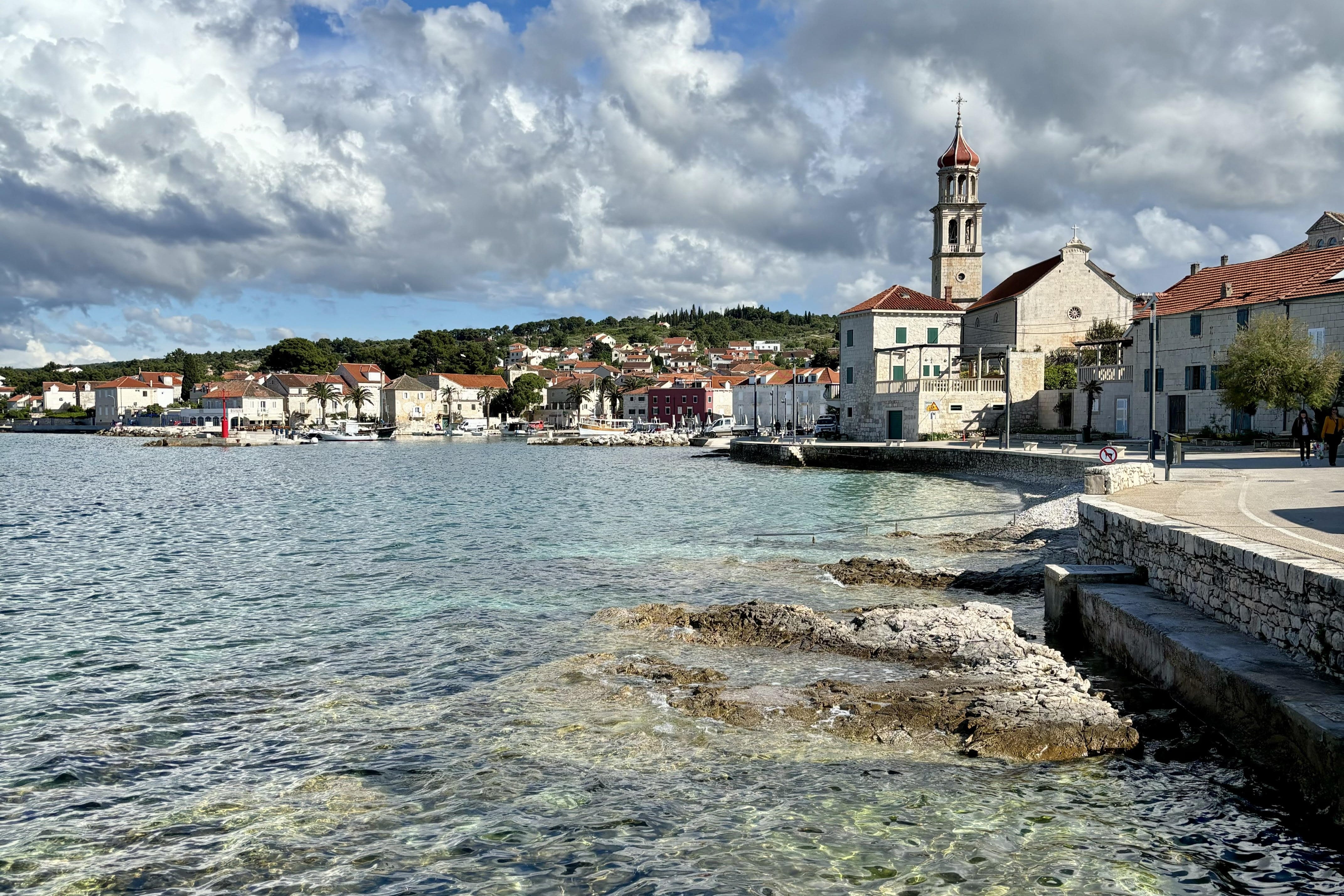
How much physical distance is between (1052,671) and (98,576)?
21580mm

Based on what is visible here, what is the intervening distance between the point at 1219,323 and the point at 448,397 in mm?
124813

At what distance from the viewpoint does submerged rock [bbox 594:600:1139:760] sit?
32.0 ft

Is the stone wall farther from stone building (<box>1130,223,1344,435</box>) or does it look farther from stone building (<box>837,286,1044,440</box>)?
stone building (<box>837,286,1044,440</box>)

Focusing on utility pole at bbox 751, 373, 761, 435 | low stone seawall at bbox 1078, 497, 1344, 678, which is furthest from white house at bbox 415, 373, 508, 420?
low stone seawall at bbox 1078, 497, 1344, 678

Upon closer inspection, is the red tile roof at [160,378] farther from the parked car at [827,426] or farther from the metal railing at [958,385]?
the metal railing at [958,385]

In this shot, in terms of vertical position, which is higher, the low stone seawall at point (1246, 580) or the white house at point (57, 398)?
the white house at point (57, 398)

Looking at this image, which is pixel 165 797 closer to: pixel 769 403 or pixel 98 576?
pixel 98 576

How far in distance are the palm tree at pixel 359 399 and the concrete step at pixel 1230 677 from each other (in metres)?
142

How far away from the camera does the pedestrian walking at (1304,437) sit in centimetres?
2762

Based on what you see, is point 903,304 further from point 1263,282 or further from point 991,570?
point 991,570

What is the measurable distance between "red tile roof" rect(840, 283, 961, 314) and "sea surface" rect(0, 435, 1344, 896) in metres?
45.6

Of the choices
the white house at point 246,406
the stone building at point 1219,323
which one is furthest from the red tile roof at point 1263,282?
the white house at point 246,406

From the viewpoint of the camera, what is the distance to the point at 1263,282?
1732 inches

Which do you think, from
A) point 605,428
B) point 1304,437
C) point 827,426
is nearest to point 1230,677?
point 1304,437
